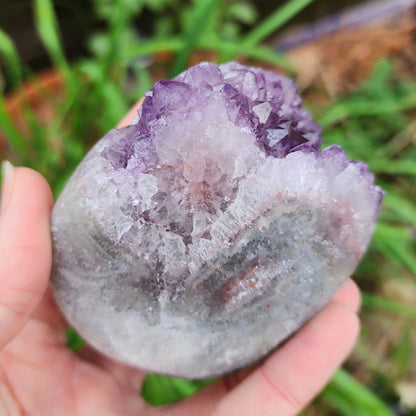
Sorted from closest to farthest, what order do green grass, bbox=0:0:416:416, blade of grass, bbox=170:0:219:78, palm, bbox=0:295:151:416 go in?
1. palm, bbox=0:295:151:416
2. blade of grass, bbox=170:0:219:78
3. green grass, bbox=0:0:416:416

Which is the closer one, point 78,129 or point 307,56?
point 78,129

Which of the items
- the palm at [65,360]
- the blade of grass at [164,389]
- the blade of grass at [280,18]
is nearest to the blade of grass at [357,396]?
the palm at [65,360]

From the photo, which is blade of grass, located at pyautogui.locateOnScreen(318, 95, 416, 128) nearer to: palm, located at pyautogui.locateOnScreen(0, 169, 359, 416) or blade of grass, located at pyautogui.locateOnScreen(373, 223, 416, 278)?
blade of grass, located at pyautogui.locateOnScreen(373, 223, 416, 278)

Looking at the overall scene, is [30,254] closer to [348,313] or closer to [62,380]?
[62,380]

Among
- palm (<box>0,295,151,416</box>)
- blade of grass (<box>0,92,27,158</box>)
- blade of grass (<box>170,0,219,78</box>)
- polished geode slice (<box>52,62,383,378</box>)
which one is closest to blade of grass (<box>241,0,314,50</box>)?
blade of grass (<box>170,0,219,78</box>)

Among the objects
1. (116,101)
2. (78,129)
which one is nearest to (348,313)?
(116,101)

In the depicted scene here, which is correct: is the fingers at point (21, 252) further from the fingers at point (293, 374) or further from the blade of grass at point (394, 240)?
the blade of grass at point (394, 240)

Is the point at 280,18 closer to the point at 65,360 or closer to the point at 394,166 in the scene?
the point at 394,166

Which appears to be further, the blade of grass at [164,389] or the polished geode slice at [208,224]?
the blade of grass at [164,389]
